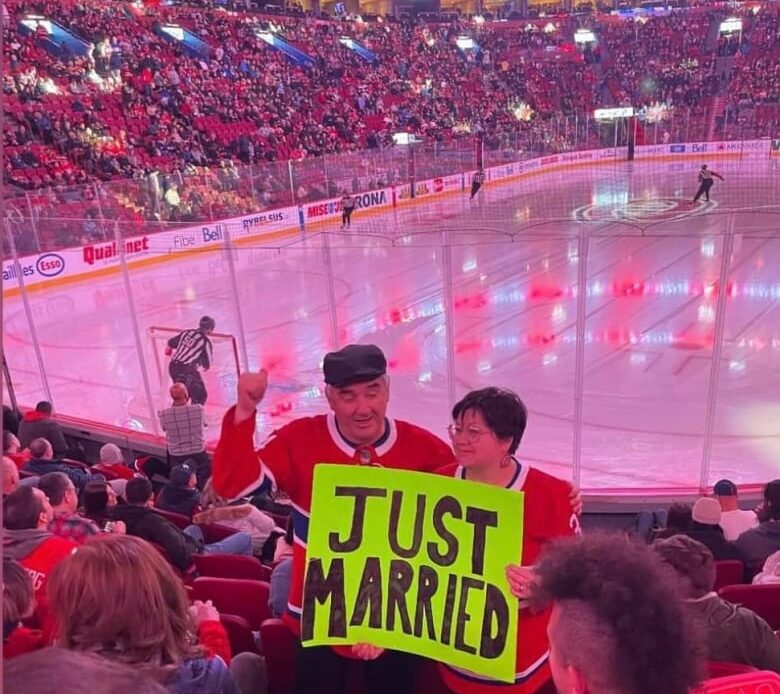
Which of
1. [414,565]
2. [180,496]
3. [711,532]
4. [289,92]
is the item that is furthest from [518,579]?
[289,92]

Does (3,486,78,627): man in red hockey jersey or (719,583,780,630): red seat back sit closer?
(3,486,78,627): man in red hockey jersey

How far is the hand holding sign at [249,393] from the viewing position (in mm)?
2392

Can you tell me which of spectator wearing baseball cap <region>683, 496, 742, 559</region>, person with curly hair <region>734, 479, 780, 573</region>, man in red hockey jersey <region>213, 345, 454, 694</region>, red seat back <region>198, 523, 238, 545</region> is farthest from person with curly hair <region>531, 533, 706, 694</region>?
red seat back <region>198, 523, 238, 545</region>

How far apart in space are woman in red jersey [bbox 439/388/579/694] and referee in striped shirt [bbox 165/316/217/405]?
607cm

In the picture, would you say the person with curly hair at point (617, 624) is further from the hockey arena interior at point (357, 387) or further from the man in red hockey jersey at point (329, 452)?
the man in red hockey jersey at point (329, 452)

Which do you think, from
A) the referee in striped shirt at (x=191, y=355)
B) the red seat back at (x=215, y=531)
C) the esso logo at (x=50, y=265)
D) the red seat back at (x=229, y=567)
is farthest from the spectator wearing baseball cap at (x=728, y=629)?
the esso logo at (x=50, y=265)

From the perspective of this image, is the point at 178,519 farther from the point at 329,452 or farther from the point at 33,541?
the point at 329,452

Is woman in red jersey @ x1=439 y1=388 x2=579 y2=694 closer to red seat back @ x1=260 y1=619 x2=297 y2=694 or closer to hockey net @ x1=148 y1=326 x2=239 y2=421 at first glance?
red seat back @ x1=260 y1=619 x2=297 y2=694

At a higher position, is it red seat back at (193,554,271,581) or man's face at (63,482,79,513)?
man's face at (63,482,79,513)

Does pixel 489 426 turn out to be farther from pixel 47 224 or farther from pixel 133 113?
pixel 133 113

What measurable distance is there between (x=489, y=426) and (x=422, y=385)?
6.92 meters

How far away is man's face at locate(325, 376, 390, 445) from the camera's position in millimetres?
2461

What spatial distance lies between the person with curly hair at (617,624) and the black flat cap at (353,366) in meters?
1.09

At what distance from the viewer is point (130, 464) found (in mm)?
7648
